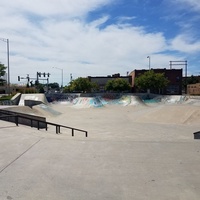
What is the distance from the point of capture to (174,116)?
2792cm

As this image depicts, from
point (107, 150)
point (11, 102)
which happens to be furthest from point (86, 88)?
point (107, 150)

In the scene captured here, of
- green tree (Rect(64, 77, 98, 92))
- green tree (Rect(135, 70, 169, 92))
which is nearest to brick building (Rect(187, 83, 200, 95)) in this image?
green tree (Rect(135, 70, 169, 92))

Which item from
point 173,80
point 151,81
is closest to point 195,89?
point 173,80

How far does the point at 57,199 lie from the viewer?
3.80 m

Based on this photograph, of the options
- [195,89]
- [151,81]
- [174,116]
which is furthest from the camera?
[195,89]

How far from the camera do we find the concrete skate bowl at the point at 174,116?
25.8 m

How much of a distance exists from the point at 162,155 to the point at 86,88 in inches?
2472

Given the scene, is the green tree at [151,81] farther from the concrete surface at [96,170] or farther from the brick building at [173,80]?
the concrete surface at [96,170]

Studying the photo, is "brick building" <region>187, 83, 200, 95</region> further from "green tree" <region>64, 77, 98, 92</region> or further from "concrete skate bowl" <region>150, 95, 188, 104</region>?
"green tree" <region>64, 77, 98, 92</region>

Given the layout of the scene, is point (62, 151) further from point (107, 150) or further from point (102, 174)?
point (102, 174)

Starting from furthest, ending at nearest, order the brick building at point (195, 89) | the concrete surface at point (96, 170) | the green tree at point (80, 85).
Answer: the brick building at point (195, 89), the green tree at point (80, 85), the concrete surface at point (96, 170)

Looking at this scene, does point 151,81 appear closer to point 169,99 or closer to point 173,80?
point 169,99

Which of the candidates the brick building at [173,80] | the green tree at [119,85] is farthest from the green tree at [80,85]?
the brick building at [173,80]

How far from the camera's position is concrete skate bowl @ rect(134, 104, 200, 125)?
25789mm
